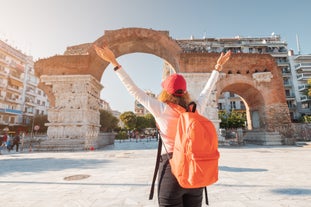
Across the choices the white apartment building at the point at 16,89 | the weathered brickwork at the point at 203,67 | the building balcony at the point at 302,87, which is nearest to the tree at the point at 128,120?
the white apartment building at the point at 16,89

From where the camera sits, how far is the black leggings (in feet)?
4.21

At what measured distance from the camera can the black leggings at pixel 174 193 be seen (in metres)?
1.28

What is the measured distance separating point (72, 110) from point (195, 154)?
13.8 meters

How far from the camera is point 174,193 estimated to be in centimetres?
128

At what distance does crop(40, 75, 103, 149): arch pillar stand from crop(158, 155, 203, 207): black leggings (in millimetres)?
12486

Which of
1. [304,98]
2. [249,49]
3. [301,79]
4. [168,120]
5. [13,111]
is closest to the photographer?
[168,120]

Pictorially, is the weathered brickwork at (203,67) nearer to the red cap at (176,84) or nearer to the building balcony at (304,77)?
the red cap at (176,84)

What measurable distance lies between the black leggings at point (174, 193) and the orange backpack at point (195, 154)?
10 cm

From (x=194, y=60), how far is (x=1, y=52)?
40.2 meters

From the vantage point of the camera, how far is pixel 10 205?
282 cm

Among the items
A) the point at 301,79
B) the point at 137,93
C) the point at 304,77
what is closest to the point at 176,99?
the point at 137,93

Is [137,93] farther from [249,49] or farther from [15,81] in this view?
[249,49]

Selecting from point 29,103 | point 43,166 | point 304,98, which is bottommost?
point 43,166

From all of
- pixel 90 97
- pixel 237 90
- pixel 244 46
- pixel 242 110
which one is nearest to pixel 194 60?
pixel 237 90
